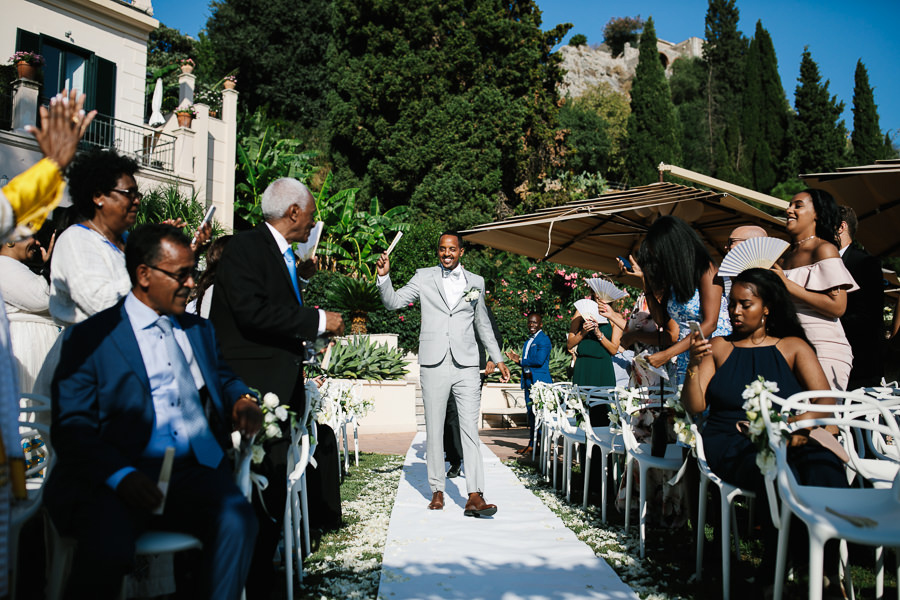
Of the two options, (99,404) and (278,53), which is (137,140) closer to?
(278,53)

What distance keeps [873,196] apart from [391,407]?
27.7ft

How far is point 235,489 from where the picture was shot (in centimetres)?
255

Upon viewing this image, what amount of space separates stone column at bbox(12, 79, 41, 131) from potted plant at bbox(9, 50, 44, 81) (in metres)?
0.18

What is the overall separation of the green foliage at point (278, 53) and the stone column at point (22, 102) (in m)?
15.6

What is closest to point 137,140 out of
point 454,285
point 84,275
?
point 454,285

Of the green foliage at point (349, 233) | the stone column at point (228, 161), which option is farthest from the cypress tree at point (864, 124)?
the stone column at point (228, 161)

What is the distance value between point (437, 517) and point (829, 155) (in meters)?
33.9

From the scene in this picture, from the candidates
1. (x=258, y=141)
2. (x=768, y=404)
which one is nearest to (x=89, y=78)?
(x=258, y=141)

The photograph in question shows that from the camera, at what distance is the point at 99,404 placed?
2.44 meters

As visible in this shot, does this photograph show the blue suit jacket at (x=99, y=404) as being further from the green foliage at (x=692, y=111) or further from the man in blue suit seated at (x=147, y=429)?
the green foliage at (x=692, y=111)

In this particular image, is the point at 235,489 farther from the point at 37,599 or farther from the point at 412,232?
the point at 412,232

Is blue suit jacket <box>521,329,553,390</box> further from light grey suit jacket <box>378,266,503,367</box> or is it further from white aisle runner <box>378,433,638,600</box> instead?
light grey suit jacket <box>378,266,503,367</box>

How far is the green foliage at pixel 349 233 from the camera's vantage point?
68.2 feet

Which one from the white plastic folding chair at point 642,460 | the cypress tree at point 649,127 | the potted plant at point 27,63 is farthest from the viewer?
the cypress tree at point 649,127
